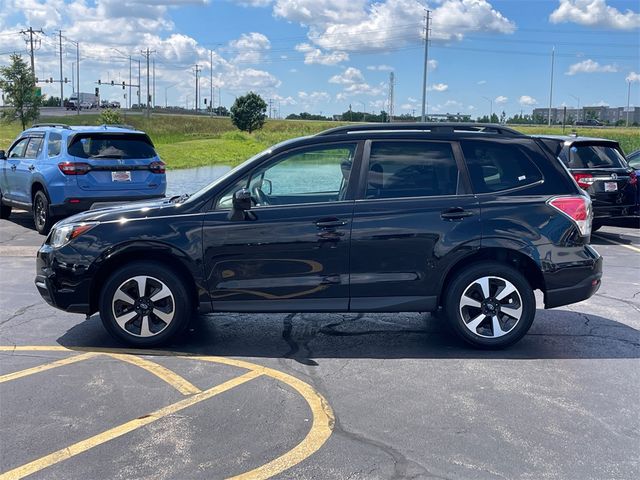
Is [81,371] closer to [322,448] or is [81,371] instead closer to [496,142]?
[322,448]

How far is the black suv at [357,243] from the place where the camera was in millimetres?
5438

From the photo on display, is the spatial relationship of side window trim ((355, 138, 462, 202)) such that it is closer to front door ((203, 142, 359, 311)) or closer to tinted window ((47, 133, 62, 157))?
front door ((203, 142, 359, 311))

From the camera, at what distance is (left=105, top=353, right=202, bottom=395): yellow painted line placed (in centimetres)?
468

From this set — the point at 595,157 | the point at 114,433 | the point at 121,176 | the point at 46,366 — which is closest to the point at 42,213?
the point at 121,176

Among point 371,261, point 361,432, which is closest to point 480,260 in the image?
point 371,261

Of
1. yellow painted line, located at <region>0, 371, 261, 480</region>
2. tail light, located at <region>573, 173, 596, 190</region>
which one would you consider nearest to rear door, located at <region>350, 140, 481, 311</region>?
yellow painted line, located at <region>0, 371, 261, 480</region>

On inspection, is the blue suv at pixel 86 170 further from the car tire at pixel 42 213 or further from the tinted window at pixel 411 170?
the tinted window at pixel 411 170

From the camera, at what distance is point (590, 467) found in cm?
362

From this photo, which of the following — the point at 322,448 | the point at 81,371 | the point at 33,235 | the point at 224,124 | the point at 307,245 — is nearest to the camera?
the point at 322,448

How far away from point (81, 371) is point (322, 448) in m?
2.20

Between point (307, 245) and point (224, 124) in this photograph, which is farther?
point (224, 124)

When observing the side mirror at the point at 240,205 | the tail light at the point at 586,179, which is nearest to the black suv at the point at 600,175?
the tail light at the point at 586,179

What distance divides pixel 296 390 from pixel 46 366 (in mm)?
1989

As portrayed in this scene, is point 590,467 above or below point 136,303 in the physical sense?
below
